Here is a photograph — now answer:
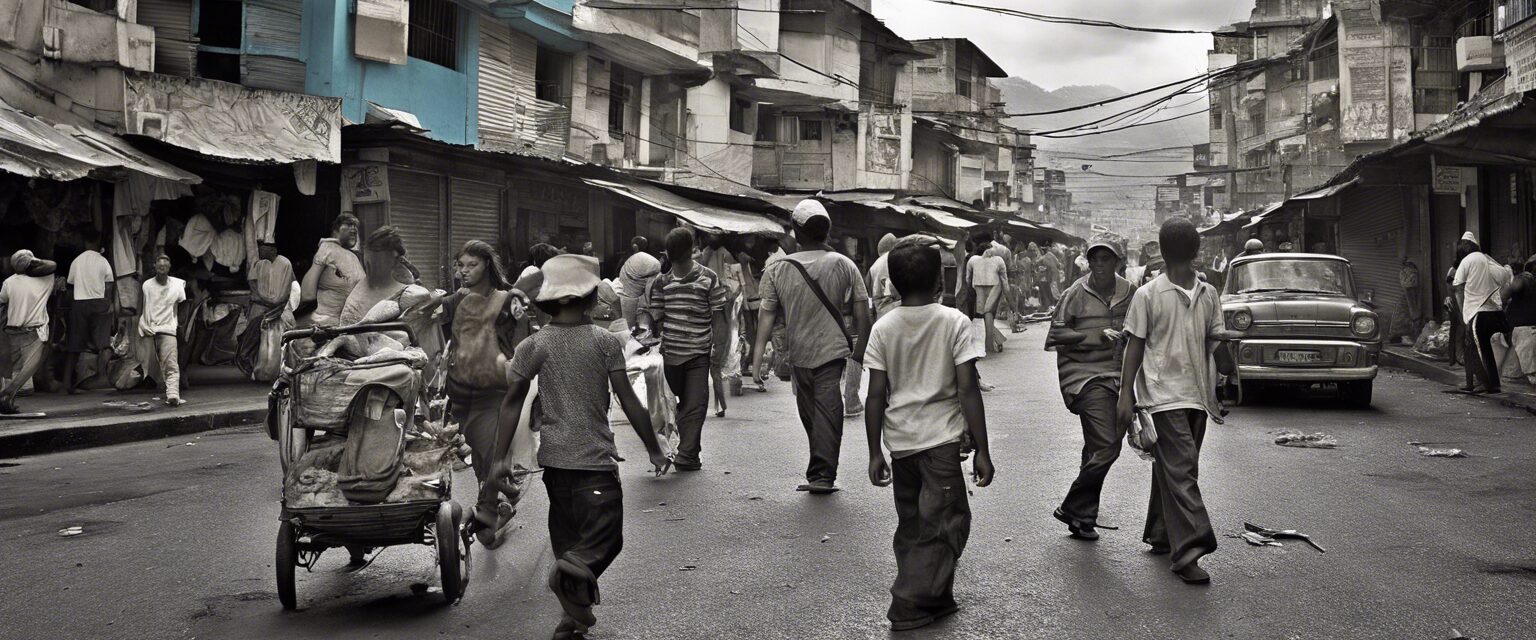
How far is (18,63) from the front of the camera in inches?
595

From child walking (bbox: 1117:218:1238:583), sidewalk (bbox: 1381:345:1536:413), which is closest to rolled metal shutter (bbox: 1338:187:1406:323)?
sidewalk (bbox: 1381:345:1536:413)

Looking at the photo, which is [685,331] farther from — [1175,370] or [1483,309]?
[1483,309]

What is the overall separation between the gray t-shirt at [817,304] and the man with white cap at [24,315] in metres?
8.20

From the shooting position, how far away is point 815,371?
25.6 feet

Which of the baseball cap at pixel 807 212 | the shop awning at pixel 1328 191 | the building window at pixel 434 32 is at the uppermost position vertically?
the building window at pixel 434 32

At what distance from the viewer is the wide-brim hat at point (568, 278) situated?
477 centimetres

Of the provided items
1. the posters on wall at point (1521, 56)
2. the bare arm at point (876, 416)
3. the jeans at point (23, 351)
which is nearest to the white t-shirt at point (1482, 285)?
the posters on wall at point (1521, 56)

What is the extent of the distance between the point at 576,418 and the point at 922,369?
4.43ft

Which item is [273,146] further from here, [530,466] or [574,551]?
[574,551]

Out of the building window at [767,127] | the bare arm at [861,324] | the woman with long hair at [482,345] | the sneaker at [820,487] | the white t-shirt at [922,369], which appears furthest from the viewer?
the building window at [767,127]

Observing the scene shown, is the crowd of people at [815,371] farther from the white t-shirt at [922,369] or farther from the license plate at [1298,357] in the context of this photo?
the license plate at [1298,357]

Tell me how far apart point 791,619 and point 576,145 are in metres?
21.8

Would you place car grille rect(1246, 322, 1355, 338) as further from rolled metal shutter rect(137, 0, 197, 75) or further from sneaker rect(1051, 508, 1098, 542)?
rolled metal shutter rect(137, 0, 197, 75)

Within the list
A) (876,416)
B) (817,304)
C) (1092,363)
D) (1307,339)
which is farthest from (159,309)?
(1307,339)
